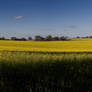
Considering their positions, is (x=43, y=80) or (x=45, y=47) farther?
(x=45, y=47)

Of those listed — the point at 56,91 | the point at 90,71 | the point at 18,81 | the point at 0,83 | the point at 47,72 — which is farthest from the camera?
the point at 90,71

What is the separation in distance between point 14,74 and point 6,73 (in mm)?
359

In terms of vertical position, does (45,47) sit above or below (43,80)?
below

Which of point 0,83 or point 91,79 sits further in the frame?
point 91,79

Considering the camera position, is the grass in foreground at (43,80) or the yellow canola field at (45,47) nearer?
the grass in foreground at (43,80)

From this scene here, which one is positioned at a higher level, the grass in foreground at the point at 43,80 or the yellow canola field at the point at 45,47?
the grass in foreground at the point at 43,80

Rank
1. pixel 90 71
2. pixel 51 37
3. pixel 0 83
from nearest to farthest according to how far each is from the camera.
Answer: pixel 0 83 < pixel 90 71 < pixel 51 37

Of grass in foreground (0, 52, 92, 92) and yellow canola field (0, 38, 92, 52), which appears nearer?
grass in foreground (0, 52, 92, 92)

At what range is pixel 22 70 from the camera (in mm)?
5379

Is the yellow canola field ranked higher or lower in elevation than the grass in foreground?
lower

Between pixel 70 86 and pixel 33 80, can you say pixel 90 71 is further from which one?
pixel 33 80

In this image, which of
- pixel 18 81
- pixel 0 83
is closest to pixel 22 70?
A: pixel 18 81

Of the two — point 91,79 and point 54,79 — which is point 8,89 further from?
point 91,79

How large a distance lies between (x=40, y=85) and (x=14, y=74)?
1.49m
